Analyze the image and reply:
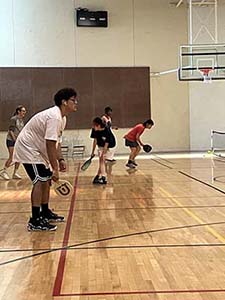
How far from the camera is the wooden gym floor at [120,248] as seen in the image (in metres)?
3.43

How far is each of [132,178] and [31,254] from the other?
6224mm

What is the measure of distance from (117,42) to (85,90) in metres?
2.14

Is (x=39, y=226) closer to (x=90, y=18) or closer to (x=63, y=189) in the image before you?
(x=63, y=189)

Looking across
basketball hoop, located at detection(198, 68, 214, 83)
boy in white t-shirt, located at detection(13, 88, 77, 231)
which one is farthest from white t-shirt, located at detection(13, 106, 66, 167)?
basketball hoop, located at detection(198, 68, 214, 83)

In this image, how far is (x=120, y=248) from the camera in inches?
180

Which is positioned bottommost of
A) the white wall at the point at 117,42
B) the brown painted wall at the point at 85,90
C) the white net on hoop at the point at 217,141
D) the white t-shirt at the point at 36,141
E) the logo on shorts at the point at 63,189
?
the white net on hoop at the point at 217,141

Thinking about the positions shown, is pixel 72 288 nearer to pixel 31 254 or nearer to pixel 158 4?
pixel 31 254

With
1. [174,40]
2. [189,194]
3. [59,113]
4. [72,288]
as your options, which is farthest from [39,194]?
[174,40]

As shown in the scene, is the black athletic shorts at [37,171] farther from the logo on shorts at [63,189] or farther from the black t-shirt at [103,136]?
the black t-shirt at [103,136]

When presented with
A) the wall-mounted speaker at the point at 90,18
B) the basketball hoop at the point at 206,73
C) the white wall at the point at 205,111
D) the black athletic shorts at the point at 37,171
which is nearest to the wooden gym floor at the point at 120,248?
the black athletic shorts at the point at 37,171

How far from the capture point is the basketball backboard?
16.0m

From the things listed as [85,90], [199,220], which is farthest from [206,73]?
[199,220]

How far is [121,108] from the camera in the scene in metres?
19.1

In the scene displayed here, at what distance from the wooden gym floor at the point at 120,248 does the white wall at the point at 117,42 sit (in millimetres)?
11186
